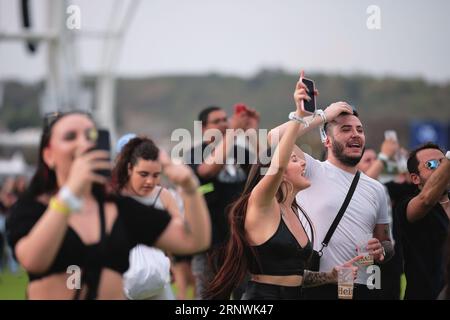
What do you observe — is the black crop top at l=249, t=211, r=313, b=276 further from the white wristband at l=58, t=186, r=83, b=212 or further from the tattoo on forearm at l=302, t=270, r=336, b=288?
the white wristband at l=58, t=186, r=83, b=212

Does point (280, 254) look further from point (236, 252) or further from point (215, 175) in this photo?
point (215, 175)

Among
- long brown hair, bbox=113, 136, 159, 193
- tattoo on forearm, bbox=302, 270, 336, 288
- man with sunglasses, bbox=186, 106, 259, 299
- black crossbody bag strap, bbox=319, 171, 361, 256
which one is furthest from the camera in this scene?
man with sunglasses, bbox=186, 106, 259, 299

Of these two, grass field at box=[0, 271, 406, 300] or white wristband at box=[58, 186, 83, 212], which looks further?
grass field at box=[0, 271, 406, 300]

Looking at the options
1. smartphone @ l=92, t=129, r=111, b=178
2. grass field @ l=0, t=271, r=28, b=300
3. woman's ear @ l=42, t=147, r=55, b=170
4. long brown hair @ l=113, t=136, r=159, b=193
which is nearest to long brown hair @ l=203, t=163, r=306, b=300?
long brown hair @ l=113, t=136, r=159, b=193

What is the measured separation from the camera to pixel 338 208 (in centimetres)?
636

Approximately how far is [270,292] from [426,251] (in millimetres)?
1648

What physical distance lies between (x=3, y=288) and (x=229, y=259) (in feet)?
32.0

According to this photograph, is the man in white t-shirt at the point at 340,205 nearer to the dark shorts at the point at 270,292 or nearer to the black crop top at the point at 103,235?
the dark shorts at the point at 270,292

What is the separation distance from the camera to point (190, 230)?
419 centimetres

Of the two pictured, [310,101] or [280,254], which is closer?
[310,101]

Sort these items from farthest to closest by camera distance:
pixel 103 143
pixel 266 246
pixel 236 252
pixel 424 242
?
pixel 424 242, pixel 236 252, pixel 266 246, pixel 103 143

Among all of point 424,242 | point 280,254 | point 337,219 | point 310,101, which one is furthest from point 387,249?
point 310,101

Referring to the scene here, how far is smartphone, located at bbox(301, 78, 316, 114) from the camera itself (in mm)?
5172

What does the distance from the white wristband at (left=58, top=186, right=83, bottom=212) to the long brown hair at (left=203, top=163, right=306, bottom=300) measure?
2.01 metres
